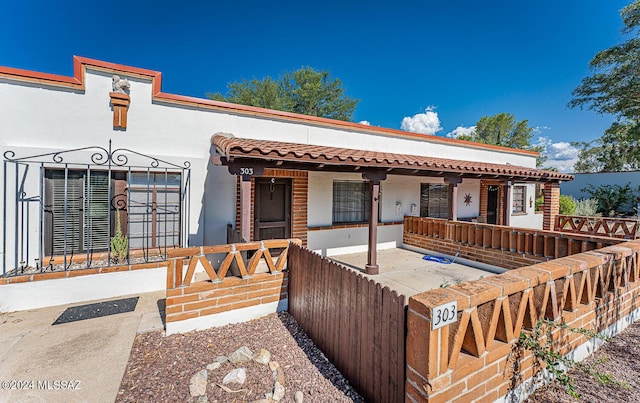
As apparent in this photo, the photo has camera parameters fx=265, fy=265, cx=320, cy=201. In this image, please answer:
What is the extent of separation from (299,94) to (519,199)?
2012 cm

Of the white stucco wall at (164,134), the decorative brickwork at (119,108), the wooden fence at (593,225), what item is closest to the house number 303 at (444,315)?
the white stucco wall at (164,134)

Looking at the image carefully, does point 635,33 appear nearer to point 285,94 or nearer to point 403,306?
point 403,306

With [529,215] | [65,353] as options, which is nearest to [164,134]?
[65,353]

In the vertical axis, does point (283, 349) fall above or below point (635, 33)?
below

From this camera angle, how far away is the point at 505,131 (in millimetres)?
32625

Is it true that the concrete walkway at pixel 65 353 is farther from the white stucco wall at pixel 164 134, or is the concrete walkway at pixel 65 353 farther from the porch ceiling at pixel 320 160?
the porch ceiling at pixel 320 160

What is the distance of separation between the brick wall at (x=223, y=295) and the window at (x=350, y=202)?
4.09 meters

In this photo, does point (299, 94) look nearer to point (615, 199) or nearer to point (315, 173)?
point (315, 173)

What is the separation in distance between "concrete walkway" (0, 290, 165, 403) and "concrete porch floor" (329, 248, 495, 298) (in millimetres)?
4202

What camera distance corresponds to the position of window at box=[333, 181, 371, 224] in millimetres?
7966

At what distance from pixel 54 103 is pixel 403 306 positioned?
6644mm

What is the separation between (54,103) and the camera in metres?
4.80

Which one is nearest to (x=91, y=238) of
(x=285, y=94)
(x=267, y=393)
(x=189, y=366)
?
(x=189, y=366)

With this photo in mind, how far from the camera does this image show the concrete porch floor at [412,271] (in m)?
5.39
